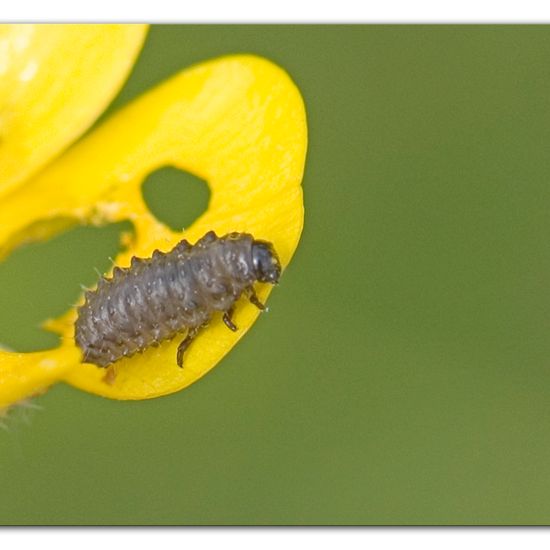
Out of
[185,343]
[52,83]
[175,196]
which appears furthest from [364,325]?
[52,83]

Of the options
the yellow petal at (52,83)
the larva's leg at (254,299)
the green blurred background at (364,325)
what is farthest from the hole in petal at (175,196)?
the larva's leg at (254,299)

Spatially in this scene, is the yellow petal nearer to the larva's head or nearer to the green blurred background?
the green blurred background

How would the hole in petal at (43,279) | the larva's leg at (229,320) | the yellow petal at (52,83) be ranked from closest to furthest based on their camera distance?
the larva's leg at (229,320)
the yellow petal at (52,83)
the hole in petal at (43,279)

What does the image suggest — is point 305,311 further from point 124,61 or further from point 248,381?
point 124,61

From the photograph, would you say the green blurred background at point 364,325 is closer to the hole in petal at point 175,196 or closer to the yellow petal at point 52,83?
the hole in petal at point 175,196

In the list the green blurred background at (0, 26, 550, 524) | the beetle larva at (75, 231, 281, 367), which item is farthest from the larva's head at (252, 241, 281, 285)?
the green blurred background at (0, 26, 550, 524)

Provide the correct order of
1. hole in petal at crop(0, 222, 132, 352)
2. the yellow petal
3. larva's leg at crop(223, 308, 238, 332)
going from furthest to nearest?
hole in petal at crop(0, 222, 132, 352) → the yellow petal → larva's leg at crop(223, 308, 238, 332)

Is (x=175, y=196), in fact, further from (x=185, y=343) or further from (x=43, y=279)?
(x=185, y=343)
